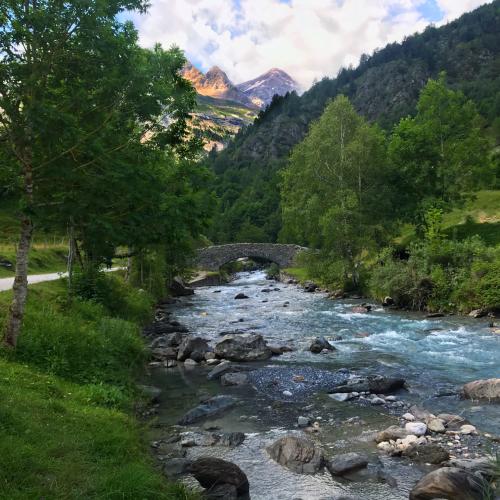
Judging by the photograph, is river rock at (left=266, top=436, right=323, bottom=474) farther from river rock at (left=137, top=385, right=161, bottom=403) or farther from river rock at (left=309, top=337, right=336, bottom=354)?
river rock at (left=309, top=337, right=336, bottom=354)

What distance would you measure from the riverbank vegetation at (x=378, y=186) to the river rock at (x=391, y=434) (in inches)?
961

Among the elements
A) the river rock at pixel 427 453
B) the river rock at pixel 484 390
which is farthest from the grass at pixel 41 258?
the river rock at pixel 427 453

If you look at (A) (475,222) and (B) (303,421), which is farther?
(A) (475,222)

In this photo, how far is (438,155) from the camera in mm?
50125

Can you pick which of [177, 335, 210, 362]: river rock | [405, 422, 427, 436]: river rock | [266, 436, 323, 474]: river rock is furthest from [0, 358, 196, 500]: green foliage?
[177, 335, 210, 362]: river rock

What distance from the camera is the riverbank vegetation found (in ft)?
139

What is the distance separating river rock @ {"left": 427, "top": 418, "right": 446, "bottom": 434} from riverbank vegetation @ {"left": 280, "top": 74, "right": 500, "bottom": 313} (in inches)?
926

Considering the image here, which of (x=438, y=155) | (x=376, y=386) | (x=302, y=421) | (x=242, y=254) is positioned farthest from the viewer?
(x=242, y=254)

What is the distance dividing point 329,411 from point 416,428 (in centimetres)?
265

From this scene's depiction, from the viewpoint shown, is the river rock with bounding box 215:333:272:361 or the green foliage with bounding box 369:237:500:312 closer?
the river rock with bounding box 215:333:272:361

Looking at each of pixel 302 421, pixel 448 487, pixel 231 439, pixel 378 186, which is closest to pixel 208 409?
pixel 231 439

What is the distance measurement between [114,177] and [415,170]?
44733 millimetres

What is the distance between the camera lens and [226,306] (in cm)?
4006

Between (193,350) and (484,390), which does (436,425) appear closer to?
(484,390)
